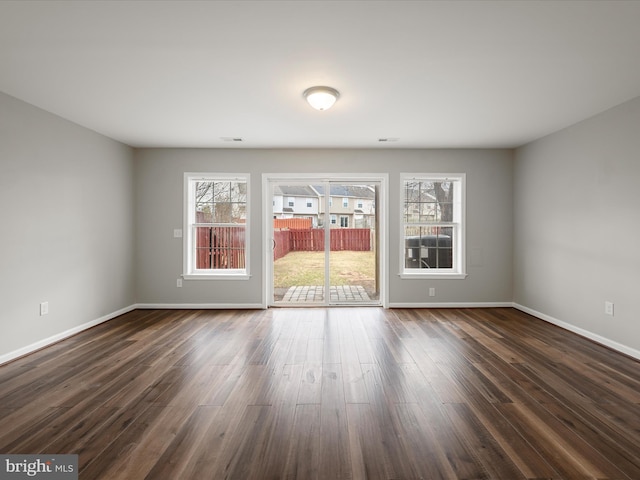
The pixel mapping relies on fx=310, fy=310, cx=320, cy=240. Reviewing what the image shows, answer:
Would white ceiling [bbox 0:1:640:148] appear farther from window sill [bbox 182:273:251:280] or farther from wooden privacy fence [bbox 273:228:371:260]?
window sill [bbox 182:273:251:280]

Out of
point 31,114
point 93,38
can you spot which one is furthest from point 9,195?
point 93,38

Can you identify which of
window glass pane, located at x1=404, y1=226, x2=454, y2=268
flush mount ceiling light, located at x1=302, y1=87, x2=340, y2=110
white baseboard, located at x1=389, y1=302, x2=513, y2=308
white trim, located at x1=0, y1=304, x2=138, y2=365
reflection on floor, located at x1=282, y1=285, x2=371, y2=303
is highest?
flush mount ceiling light, located at x1=302, y1=87, x2=340, y2=110

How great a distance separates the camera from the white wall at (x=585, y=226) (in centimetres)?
319

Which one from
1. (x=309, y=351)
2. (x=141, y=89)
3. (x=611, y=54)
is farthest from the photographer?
(x=309, y=351)

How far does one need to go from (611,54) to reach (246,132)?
12.1 ft

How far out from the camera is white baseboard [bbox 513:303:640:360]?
3141mm

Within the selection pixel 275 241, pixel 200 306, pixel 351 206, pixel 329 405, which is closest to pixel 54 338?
pixel 200 306

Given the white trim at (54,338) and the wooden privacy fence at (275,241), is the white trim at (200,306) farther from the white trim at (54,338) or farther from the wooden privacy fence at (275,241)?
the wooden privacy fence at (275,241)

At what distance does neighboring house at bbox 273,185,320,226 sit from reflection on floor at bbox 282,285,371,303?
113 cm

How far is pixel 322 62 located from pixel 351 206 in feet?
9.61

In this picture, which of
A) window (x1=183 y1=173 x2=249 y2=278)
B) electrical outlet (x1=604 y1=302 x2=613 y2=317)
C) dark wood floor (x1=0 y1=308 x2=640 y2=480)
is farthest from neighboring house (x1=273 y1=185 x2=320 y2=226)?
electrical outlet (x1=604 y1=302 x2=613 y2=317)

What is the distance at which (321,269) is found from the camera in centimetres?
519

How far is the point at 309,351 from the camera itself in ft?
10.5

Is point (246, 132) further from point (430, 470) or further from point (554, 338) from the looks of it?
point (554, 338)
